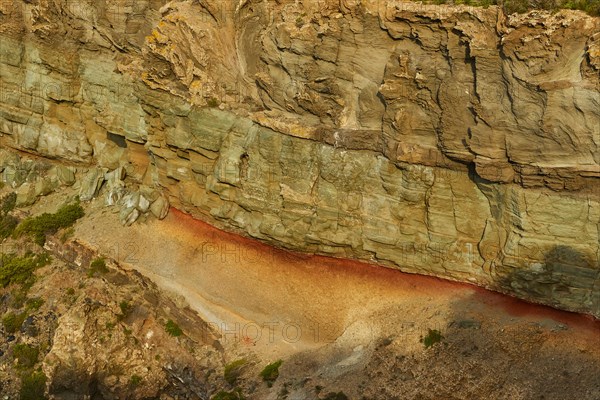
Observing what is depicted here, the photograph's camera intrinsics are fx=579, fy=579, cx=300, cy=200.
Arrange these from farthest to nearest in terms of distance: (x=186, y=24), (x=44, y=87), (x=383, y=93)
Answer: (x=44, y=87), (x=186, y=24), (x=383, y=93)

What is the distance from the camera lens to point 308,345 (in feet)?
94.5

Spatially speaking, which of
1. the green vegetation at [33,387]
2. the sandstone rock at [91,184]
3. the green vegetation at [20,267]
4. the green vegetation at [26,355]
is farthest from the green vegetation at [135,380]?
the sandstone rock at [91,184]

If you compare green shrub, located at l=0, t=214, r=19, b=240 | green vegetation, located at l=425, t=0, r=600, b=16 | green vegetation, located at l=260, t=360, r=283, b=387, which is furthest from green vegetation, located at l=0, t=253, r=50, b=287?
green vegetation, located at l=425, t=0, r=600, b=16

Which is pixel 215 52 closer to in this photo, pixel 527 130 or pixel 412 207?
pixel 412 207

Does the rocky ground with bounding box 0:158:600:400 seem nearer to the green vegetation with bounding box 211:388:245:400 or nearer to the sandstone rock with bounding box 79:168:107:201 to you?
the green vegetation with bounding box 211:388:245:400

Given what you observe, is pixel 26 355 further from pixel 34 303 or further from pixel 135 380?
pixel 135 380

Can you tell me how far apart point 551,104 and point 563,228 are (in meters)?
5.50

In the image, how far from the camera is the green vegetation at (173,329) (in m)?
29.5

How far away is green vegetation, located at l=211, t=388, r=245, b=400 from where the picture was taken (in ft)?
86.3

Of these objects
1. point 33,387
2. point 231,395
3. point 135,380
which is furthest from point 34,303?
point 231,395

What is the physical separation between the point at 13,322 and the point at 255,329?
13134 mm

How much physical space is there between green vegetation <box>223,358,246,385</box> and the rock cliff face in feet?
22.0

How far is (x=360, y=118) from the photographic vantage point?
28.4m

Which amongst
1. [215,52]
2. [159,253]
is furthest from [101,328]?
[215,52]
